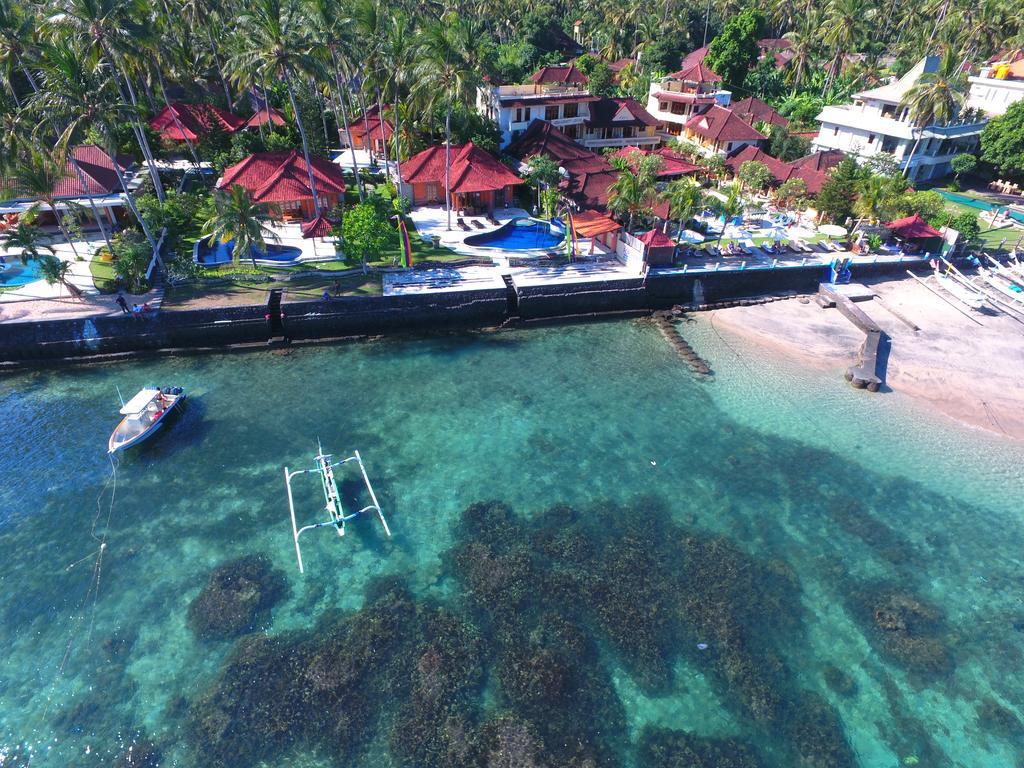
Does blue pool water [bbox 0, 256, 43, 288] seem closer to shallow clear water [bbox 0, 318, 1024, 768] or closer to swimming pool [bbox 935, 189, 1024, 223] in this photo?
shallow clear water [bbox 0, 318, 1024, 768]

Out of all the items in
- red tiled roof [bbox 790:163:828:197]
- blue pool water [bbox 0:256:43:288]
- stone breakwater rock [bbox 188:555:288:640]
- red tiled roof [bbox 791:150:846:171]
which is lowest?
stone breakwater rock [bbox 188:555:288:640]

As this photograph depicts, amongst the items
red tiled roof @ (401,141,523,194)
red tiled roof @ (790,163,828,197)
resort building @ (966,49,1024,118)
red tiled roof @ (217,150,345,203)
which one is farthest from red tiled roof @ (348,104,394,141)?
resort building @ (966,49,1024,118)

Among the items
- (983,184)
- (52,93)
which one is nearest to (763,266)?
(983,184)

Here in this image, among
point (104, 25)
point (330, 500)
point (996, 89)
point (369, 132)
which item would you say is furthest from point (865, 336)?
point (104, 25)

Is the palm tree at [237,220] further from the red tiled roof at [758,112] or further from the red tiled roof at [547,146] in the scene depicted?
the red tiled roof at [758,112]

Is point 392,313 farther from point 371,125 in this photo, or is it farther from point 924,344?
point 924,344

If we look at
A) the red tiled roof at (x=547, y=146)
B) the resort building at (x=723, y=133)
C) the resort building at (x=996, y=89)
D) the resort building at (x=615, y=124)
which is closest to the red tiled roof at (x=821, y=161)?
the resort building at (x=723, y=133)

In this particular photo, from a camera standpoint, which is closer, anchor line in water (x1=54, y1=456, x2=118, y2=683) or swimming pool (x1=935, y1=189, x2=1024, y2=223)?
anchor line in water (x1=54, y1=456, x2=118, y2=683)
